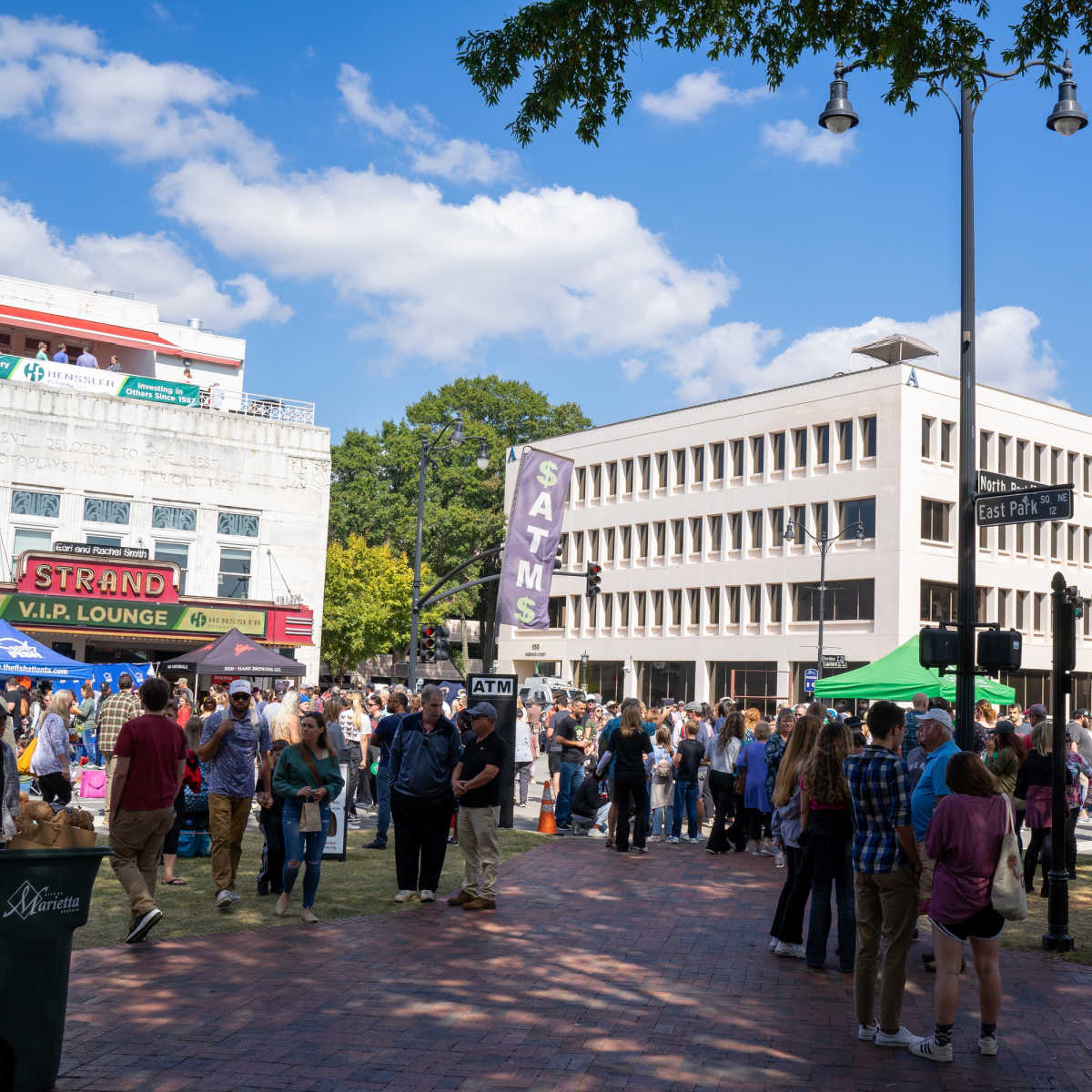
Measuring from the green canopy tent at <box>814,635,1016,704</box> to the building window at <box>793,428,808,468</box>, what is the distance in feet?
98.4

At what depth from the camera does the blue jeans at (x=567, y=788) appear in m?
18.9

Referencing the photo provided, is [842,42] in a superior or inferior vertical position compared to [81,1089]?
superior

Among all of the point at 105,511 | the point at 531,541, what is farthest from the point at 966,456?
the point at 105,511

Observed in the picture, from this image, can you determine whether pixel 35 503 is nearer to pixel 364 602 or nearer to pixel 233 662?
pixel 233 662

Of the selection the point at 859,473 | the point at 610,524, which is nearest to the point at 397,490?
the point at 610,524

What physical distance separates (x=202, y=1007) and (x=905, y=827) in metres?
4.31

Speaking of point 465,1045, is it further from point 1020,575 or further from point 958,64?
point 1020,575

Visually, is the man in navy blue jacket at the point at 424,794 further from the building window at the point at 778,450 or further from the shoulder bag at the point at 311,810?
the building window at the point at 778,450

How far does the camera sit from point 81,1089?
6148 mm

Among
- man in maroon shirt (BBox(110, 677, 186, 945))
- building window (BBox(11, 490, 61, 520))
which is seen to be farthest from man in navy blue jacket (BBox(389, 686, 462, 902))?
building window (BBox(11, 490, 61, 520))

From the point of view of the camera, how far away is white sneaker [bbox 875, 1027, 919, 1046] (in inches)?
285

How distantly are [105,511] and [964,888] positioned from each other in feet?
134

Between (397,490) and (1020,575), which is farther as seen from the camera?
(397,490)

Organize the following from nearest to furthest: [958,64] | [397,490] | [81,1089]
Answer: [81,1089] → [958,64] → [397,490]
